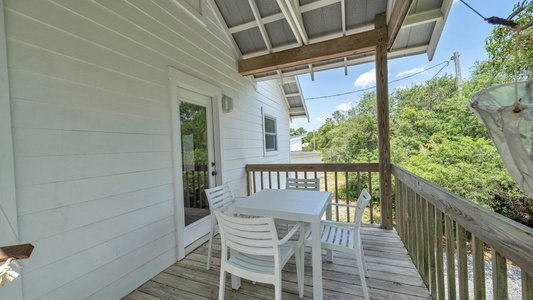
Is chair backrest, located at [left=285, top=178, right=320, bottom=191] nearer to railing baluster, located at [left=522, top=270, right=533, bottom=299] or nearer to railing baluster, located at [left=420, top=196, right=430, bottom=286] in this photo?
railing baluster, located at [left=420, top=196, right=430, bottom=286]

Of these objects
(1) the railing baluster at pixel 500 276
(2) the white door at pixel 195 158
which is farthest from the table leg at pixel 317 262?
(2) the white door at pixel 195 158

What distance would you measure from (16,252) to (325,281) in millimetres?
2088

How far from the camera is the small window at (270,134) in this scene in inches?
220

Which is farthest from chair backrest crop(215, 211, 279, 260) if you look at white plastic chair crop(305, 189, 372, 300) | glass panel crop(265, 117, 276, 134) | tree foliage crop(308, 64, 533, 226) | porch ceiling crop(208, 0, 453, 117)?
tree foliage crop(308, 64, 533, 226)

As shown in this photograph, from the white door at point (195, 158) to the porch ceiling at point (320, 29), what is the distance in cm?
139

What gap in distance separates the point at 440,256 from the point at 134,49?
3.09 meters

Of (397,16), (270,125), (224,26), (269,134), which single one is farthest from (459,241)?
(270,125)

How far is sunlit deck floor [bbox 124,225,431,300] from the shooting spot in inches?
74.4

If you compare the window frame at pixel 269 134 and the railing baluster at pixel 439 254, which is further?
the window frame at pixel 269 134

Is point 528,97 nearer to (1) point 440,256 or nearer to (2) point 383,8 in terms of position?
(1) point 440,256

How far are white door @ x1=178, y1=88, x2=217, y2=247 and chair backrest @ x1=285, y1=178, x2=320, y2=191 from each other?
1.18 m

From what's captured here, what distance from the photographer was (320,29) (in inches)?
136

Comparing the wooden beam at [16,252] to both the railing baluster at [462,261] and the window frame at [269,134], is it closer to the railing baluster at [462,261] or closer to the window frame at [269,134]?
the railing baluster at [462,261]

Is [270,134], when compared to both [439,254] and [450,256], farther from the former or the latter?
[450,256]
